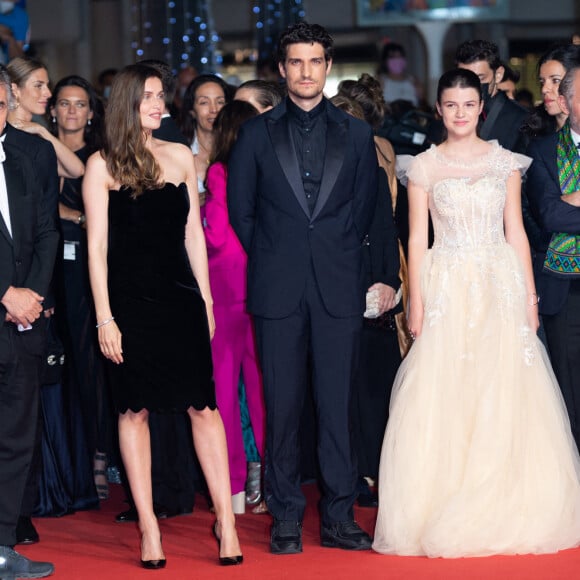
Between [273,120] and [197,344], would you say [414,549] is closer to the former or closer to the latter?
[197,344]

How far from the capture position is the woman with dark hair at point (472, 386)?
4.54 metres

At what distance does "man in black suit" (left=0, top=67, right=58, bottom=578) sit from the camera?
4.29 meters

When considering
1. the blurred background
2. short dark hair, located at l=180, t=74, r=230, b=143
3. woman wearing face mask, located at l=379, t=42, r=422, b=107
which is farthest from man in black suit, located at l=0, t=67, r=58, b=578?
the blurred background

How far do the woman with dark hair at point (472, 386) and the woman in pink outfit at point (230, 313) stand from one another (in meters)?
0.80

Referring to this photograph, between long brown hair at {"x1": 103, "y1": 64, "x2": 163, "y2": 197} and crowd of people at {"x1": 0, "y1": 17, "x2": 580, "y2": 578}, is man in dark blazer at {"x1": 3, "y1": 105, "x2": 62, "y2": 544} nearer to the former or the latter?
crowd of people at {"x1": 0, "y1": 17, "x2": 580, "y2": 578}

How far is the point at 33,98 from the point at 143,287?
1582 mm

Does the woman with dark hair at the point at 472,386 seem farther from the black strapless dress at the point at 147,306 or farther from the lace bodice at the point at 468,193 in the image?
the black strapless dress at the point at 147,306

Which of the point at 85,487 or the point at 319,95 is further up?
the point at 319,95

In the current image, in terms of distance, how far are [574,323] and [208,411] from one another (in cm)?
149

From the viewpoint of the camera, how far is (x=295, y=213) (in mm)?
4609

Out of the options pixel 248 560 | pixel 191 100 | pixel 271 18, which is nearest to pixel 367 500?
pixel 248 560

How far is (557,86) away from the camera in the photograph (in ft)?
17.6

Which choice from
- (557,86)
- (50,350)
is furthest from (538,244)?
(50,350)

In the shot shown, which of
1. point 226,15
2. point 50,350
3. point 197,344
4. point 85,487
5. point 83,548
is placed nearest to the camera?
point 197,344
